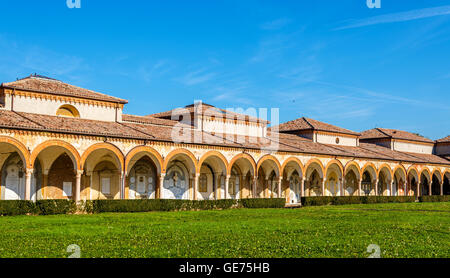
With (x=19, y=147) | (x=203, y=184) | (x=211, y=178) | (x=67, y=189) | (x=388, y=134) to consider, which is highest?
(x=388, y=134)

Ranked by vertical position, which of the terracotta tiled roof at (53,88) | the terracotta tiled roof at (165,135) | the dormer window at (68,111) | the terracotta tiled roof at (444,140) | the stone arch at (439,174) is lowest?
the stone arch at (439,174)

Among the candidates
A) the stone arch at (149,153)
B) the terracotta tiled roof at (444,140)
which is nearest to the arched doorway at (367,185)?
the terracotta tiled roof at (444,140)

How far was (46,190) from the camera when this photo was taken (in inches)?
1086

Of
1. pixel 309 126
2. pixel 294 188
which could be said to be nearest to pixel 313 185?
pixel 294 188

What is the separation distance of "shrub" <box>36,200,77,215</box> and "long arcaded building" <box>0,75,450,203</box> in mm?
1177

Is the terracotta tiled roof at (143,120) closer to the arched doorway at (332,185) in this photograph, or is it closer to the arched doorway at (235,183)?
the arched doorway at (235,183)

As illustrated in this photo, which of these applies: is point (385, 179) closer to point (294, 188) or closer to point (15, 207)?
point (294, 188)

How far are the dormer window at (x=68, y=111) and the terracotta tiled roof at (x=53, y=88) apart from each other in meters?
0.78

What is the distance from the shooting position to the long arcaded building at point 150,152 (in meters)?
25.7

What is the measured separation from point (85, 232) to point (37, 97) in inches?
599

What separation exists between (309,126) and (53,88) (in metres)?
23.5

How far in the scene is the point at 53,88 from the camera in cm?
2880
